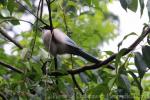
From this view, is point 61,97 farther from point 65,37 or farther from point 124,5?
point 124,5

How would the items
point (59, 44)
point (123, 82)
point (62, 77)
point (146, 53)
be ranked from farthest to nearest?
point (62, 77) → point (59, 44) → point (123, 82) → point (146, 53)

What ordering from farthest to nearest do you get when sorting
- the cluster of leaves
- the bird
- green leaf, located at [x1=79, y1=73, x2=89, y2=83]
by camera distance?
green leaf, located at [x1=79, y1=73, x2=89, y2=83] < the bird < the cluster of leaves

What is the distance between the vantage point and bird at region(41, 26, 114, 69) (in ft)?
7.38

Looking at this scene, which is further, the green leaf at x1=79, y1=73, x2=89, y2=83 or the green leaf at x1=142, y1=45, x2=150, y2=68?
the green leaf at x1=79, y1=73, x2=89, y2=83

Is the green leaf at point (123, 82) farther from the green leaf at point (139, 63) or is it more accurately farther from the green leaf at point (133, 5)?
the green leaf at point (133, 5)

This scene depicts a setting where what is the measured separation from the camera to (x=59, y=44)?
2.29 metres

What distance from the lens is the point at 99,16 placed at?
573 centimetres

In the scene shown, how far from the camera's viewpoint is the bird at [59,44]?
7.38 ft

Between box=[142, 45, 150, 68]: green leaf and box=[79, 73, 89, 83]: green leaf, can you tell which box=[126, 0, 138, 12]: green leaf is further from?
box=[79, 73, 89, 83]: green leaf

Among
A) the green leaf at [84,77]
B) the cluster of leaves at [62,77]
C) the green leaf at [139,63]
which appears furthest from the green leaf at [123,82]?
the green leaf at [84,77]

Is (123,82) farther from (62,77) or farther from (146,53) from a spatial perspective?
(62,77)

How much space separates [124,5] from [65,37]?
A: 17.3 inches

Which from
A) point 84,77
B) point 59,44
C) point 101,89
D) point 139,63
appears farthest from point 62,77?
point 139,63

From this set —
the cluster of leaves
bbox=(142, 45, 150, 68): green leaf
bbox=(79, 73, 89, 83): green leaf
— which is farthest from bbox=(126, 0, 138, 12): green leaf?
bbox=(79, 73, 89, 83): green leaf
